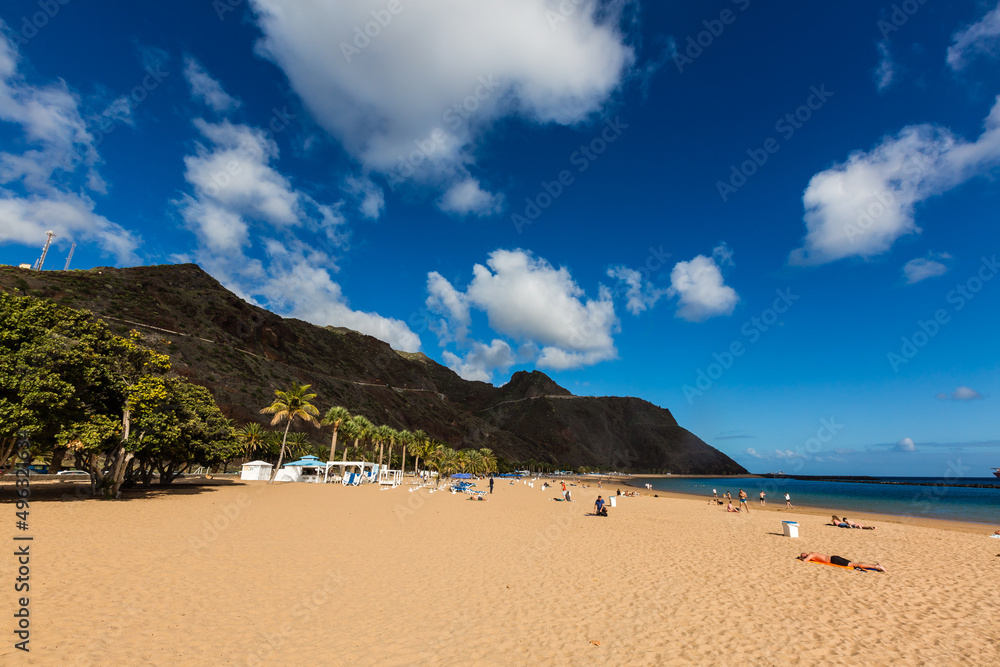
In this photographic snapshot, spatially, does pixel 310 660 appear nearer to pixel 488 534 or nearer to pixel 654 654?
pixel 654 654

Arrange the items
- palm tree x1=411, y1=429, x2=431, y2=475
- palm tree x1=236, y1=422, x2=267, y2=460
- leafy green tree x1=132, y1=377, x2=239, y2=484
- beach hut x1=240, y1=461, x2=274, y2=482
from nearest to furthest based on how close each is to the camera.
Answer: leafy green tree x1=132, y1=377, x2=239, y2=484
beach hut x1=240, y1=461, x2=274, y2=482
palm tree x1=236, y1=422, x2=267, y2=460
palm tree x1=411, y1=429, x2=431, y2=475

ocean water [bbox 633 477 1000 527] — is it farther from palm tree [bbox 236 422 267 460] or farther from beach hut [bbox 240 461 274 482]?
palm tree [bbox 236 422 267 460]

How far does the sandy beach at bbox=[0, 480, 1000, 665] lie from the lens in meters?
6.26

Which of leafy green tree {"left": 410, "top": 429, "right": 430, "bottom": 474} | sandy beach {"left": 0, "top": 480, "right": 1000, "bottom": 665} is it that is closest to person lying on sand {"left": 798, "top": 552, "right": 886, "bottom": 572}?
sandy beach {"left": 0, "top": 480, "right": 1000, "bottom": 665}

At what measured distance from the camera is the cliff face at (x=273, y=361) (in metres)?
70.0

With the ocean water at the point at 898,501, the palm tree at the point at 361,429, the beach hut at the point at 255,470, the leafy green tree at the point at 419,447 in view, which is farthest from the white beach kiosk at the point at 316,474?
the ocean water at the point at 898,501

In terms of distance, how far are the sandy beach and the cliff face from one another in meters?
60.8

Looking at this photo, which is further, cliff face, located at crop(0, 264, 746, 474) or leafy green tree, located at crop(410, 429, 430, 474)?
cliff face, located at crop(0, 264, 746, 474)

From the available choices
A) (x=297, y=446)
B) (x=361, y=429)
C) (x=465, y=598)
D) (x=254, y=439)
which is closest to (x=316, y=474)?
(x=361, y=429)

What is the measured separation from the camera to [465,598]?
28.7 feet

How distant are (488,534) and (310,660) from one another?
1177 centimetres

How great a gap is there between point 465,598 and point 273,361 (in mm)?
97374

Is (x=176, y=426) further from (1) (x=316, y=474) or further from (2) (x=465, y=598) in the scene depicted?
(1) (x=316, y=474)

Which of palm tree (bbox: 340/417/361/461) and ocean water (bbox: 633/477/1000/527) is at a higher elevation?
palm tree (bbox: 340/417/361/461)
